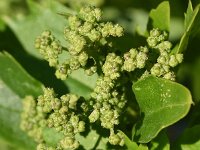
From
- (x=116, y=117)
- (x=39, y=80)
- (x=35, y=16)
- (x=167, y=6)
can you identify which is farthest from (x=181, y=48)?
(x=35, y=16)

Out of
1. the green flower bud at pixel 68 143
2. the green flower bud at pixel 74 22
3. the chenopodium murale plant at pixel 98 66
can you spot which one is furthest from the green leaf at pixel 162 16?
the green flower bud at pixel 68 143

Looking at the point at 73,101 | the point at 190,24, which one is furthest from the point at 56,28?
the point at 190,24

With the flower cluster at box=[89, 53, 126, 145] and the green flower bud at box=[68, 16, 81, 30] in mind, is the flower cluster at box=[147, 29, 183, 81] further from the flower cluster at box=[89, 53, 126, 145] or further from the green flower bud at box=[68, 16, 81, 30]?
the green flower bud at box=[68, 16, 81, 30]

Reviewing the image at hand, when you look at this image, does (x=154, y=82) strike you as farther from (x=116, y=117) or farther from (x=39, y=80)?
(x=39, y=80)

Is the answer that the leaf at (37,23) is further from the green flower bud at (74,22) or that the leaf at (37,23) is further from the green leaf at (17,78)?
the green flower bud at (74,22)

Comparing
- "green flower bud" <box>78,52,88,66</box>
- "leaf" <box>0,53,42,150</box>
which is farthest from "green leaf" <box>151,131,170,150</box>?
A: "leaf" <box>0,53,42,150</box>

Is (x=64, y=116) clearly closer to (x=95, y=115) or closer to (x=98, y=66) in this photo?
(x=95, y=115)
